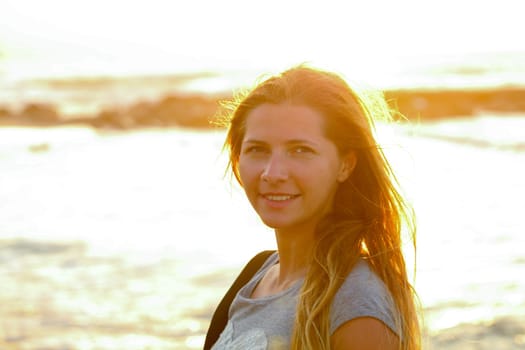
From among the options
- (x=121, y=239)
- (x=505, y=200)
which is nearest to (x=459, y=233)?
(x=505, y=200)

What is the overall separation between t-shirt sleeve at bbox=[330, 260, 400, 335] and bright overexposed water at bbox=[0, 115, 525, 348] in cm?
54

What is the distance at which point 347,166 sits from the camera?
9.30ft

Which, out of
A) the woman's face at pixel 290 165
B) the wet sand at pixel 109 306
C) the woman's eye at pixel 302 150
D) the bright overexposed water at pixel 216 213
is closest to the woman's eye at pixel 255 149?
the woman's face at pixel 290 165

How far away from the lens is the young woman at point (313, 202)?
2584 millimetres

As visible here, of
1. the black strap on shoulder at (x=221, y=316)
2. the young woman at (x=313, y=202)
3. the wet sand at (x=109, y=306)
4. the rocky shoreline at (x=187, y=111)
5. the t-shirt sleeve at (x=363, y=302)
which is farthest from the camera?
the rocky shoreline at (x=187, y=111)

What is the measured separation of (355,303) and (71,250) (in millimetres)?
8033

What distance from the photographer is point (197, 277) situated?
8.93 meters

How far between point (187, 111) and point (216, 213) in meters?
20.9

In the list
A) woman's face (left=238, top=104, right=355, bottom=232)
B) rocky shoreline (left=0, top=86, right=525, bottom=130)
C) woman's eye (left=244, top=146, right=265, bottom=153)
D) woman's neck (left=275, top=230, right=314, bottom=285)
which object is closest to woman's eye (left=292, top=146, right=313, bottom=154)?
woman's face (left=238, top=104, right=355, bottom=232)

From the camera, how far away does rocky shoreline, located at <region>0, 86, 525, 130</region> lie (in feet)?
96.9

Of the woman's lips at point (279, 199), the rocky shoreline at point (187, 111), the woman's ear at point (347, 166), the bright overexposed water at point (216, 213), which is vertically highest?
the woman's ear at point (347, 166)

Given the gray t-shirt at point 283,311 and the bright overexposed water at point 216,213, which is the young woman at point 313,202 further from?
the bright overexposed water at point 216,213

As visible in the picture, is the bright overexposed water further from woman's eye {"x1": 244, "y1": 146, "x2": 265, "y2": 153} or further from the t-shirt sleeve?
the t-shirt sleeve

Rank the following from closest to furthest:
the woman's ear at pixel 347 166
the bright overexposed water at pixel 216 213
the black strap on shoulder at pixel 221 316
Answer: the woman's ear at pixel 347 166 → the black strap on shoulder at pixel 221 316 → the bright overexposed water at pixel 216 213
